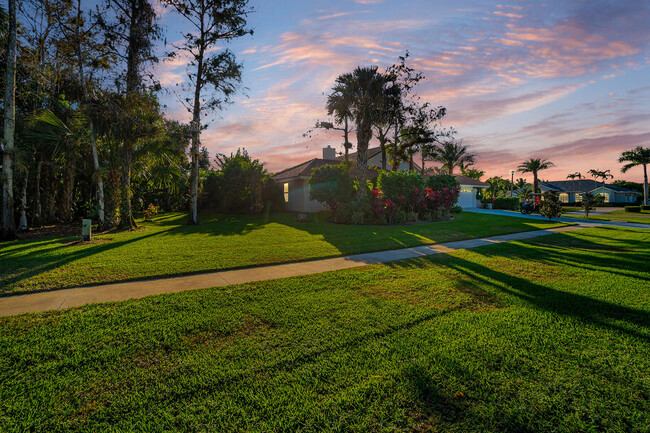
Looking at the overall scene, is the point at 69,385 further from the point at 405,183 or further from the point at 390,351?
the point at 405,183

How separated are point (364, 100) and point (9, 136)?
1541 cm

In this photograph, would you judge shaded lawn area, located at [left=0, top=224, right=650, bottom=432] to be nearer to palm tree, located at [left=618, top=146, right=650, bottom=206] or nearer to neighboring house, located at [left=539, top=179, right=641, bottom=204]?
palm tree, located at [left=618, top=146, right=650, bottom=206]

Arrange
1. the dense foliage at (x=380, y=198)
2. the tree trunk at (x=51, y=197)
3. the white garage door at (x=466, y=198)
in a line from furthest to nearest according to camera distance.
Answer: the white garage door at (x=466, y=198) < the dense foliage at (x=380, y=198) < the tree trunk at (x=51, y=197)

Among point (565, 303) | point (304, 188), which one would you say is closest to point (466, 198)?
point (304, 188)

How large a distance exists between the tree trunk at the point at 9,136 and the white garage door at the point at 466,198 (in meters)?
34.7

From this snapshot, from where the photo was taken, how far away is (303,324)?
3.66 metres

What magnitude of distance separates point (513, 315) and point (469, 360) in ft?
5.16

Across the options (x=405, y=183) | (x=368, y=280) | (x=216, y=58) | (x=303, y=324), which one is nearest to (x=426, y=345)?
(x=303, y=324)

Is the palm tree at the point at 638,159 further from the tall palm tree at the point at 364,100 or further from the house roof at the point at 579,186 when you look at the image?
the tall palm tree at the point at 364,100

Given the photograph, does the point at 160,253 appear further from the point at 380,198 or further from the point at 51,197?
the point at 380,198

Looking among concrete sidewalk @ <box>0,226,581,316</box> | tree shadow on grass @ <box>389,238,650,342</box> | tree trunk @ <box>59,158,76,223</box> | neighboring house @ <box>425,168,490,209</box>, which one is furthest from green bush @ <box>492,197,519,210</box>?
tree trunk @ <box>59,158,76,223</box>

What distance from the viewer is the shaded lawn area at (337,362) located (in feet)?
7.14

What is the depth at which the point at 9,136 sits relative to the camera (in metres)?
9.66

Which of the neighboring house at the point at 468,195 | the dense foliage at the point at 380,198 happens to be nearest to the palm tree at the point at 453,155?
the neighboring house at the point at 468,195
